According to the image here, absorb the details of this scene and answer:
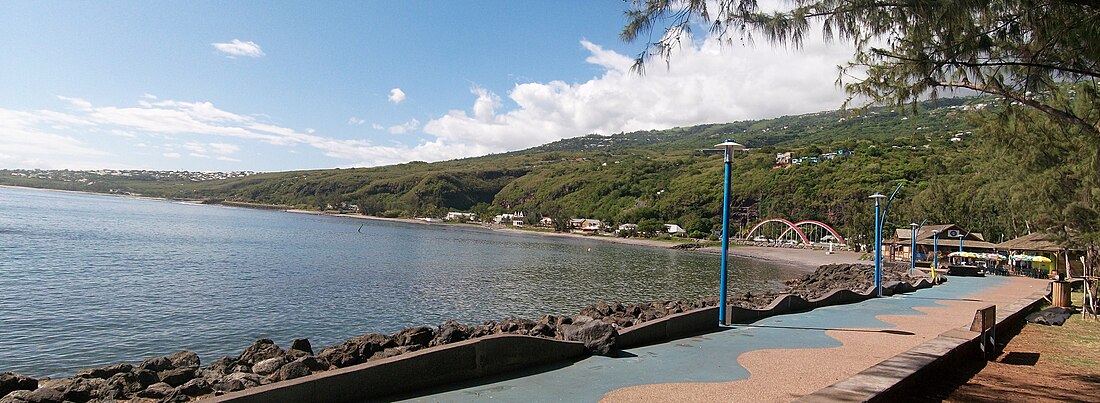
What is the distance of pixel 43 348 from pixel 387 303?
1057 centimetres

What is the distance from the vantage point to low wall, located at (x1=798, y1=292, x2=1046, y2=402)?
4918mm

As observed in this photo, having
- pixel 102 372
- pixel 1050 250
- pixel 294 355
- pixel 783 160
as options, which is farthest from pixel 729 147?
pixel 783 160

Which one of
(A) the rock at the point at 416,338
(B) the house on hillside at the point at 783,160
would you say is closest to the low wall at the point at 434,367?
(A) the rock at the point at 416,338

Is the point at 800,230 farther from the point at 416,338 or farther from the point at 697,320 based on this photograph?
the point at 416,338

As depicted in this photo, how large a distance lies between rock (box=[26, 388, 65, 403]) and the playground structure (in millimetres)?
93842

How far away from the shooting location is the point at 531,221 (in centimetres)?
14525

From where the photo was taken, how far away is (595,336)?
817 cm

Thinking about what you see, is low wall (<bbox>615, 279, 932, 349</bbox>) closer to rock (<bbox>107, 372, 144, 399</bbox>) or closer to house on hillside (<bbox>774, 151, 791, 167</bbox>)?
rock (<bbox>107, 372, 144, 399</bbox>)

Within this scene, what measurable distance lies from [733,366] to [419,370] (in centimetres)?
372

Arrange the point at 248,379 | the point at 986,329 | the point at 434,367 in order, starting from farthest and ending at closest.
Answer: the point at 986,329, the point at 248,379, the point at 434,367

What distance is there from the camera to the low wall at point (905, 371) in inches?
194

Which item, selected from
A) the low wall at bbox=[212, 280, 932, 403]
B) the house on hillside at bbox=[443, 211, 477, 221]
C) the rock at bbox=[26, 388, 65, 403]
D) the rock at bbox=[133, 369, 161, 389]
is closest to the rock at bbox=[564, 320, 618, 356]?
the low wall at bbox=[212, 280, 932, 403]

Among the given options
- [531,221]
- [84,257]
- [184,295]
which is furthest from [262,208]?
[184,295]

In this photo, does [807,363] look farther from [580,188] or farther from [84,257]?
[580,188]
